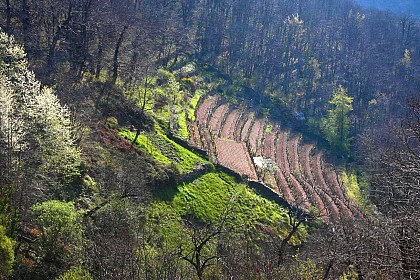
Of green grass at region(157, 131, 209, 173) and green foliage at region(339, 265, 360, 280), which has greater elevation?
green foliage at region(339, 265, 360, 280)

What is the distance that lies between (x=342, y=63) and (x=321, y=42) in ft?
26.9

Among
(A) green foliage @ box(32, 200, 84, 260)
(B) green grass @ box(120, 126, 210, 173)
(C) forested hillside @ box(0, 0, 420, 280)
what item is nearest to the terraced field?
(C) forested hillside @ box(0, 0, 420, 280)

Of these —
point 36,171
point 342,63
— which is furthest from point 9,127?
point 342,63

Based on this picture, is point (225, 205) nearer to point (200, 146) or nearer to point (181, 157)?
point (181, 157)

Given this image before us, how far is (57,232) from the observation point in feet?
69.3

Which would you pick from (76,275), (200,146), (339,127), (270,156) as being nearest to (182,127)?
(200,146)

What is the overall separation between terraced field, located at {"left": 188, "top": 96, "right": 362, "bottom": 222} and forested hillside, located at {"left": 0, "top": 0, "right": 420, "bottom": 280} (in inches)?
11.1

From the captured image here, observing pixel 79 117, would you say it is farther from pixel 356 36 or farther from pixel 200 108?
pixel 356 36

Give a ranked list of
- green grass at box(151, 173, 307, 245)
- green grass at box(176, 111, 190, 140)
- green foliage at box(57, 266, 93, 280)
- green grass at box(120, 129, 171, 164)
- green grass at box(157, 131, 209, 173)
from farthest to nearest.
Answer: green grass at box(176, 111, 190, 140) < green grass at box(157, 131, 209, 173) < green grass at box(120, 129, 171, 164) < green grass at box(151, 173, 307, 245) < green foliage at box(57, 266, 93, 280)

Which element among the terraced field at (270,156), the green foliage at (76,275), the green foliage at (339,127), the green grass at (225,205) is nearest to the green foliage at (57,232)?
the green foliage at (76,275)

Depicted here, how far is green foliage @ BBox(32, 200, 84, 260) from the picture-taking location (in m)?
21.0

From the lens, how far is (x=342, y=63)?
320 ft

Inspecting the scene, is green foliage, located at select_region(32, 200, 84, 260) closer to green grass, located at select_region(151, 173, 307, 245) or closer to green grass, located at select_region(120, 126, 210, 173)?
green grass, located at select_region(151, 173, 307, 245)

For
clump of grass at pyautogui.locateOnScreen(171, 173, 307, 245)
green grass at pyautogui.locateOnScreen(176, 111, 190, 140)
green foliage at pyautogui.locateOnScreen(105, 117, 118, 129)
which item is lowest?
clump of grass at pyautogui.locateOnScreen(171, 173, 307, 245)
